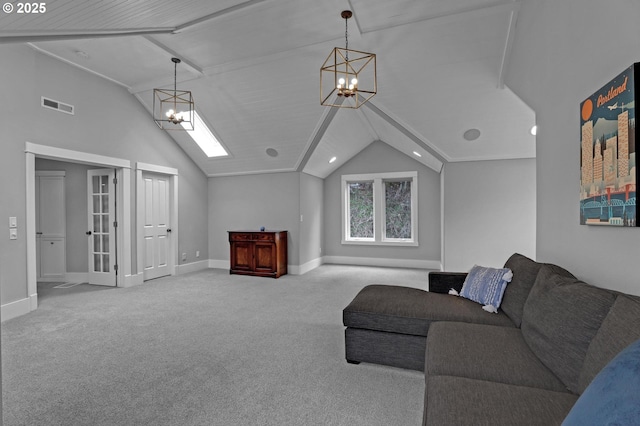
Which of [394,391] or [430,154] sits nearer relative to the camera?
[394,391]

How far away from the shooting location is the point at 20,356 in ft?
8.88

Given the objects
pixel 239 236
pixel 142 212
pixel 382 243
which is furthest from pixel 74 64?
pixel 382 243

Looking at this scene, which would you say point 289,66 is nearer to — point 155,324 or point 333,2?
point 333,2

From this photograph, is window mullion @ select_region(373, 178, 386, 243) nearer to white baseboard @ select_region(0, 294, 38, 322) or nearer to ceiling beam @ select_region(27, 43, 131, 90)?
ceiling beam @ select_region(27, 43, 131, 90)

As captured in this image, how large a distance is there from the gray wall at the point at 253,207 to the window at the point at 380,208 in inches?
63.0

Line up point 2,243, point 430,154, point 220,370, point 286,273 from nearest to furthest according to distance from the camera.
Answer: point 220,370
point 2,243
point 430,154
point 286,273

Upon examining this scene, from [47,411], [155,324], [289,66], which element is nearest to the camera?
[47,411]

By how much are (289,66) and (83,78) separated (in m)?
3.18

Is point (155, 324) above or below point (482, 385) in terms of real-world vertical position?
below

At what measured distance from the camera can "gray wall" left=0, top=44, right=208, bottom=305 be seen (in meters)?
3.79

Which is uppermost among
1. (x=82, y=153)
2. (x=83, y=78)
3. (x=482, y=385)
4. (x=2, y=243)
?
(x=83, y=78)

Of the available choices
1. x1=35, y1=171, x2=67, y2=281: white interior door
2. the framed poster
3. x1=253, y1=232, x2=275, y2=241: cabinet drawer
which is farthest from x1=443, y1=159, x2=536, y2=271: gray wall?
x1=35, y1=171, x2=67, y2=281: white interior door

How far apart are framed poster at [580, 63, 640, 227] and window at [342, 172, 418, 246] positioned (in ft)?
16.7

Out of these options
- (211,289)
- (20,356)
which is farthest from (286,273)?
(20,356)
